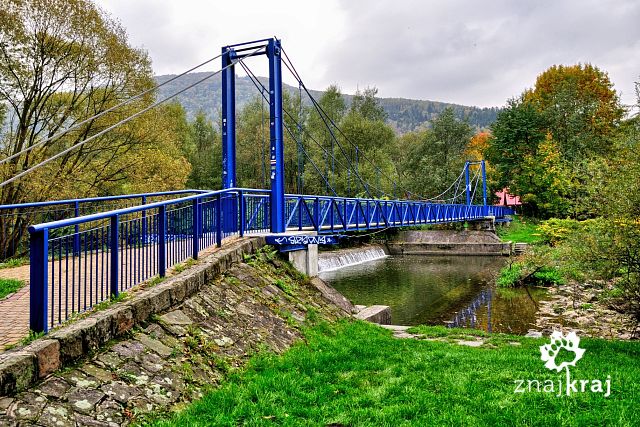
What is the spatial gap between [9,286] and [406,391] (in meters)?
5.09

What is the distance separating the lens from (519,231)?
36.0 metres

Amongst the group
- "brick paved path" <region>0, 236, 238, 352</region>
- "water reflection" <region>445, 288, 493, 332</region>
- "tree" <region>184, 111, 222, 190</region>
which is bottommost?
"water reflection" <region>445, 288, 493, 332</region>

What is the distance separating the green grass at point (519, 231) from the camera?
3212cm

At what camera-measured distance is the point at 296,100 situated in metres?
42.6

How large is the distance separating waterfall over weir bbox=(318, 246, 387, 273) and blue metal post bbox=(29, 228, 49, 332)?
19.4m

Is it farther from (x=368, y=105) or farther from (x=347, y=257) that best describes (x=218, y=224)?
(x=368, y=105)

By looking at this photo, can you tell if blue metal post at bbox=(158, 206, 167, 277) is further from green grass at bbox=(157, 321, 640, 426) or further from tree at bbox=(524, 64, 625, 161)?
tree at bbox=(524, 64, 625, 161)

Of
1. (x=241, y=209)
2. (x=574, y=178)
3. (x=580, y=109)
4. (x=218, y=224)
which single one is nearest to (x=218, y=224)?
(x=218, y=224)

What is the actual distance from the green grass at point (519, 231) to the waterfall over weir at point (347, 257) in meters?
9.79

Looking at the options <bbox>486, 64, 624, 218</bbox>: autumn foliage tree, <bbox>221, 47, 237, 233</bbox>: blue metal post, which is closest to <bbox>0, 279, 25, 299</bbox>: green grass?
<bbox>221, 47, 237, 233</bbox>: blue metal post

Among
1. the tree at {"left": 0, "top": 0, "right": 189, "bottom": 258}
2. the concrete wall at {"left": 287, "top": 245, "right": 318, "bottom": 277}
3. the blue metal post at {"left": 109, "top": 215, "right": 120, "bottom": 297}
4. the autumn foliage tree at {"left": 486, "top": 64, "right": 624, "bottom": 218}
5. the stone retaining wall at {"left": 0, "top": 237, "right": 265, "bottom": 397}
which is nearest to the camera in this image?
the stone retaining wall at {"left": 0, "top": 237, "right": 265, "bottom": 397}

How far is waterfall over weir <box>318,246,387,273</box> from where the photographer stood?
77.7ft

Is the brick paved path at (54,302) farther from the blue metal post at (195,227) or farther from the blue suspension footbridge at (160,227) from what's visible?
the blue metal post at (195,227)

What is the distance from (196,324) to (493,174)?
135ft
